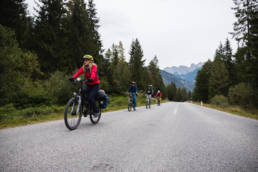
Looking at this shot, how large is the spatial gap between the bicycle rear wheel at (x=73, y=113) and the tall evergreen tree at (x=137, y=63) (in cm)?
3622

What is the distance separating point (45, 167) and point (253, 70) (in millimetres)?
26399

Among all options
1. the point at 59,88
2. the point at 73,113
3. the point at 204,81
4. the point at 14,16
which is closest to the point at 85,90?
the point at 73,113

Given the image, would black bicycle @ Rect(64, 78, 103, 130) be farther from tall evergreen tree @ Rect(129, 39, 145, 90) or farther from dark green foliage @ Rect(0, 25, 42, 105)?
tall evergreen tree @ Rect(129, 39, 145, 90)

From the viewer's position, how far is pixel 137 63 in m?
41.3

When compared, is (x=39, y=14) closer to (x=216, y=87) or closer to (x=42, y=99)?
(x=42, y=99)

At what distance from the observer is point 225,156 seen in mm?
2240

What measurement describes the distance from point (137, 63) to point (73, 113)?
1502 inches

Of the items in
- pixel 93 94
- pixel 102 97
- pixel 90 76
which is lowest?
pixel 102 97

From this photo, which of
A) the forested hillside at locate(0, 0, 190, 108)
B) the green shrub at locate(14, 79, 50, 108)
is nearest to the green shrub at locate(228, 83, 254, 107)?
the forested hillside at locate(0, 0, 190, 108)

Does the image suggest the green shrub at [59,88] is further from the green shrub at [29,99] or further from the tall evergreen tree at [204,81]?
the tall evergreen tree at [204,81]

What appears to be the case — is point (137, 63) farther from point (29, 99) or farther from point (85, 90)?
point (85, 90)

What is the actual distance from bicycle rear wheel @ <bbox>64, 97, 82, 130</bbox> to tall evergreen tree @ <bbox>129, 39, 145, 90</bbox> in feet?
119

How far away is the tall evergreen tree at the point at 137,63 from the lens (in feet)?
134

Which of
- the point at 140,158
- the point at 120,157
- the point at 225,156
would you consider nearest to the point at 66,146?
the point at 120,157
